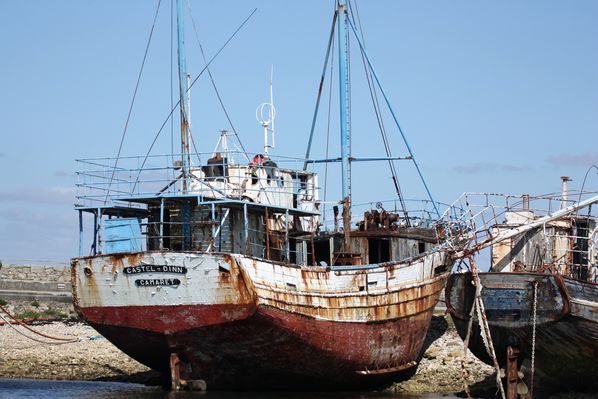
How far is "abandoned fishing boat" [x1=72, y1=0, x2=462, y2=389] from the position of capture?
29453mm

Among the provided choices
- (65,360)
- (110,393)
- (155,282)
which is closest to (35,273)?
(65,360)

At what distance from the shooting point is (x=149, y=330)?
99.2ft

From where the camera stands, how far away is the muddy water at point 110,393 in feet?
99.0

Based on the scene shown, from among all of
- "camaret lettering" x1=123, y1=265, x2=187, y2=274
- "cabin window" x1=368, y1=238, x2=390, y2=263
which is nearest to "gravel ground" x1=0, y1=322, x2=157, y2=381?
"camaret lettering" x1=123, y1=265, x2=187, y2=274

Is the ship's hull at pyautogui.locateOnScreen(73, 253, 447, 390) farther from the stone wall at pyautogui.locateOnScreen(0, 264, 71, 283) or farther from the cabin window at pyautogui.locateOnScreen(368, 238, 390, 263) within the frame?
the stone wall at pyautogui.locateOnScreen(0, 264, 71, 283)

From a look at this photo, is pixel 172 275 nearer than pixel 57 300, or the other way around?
pixel 172 275

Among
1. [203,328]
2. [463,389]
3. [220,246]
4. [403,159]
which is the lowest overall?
[463,389]

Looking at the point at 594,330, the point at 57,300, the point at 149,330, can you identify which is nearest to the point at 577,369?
the point at 594,330

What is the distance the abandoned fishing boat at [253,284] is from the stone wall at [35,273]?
19268 mm

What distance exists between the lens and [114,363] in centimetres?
3644

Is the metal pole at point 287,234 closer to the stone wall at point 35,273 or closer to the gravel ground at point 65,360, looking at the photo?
the gravel ground at point 65,360

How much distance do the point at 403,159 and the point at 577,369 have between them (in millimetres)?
10095

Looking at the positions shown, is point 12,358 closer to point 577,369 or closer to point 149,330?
point 149,330

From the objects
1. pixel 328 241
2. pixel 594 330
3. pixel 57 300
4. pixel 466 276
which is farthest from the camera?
pixel 57 300
